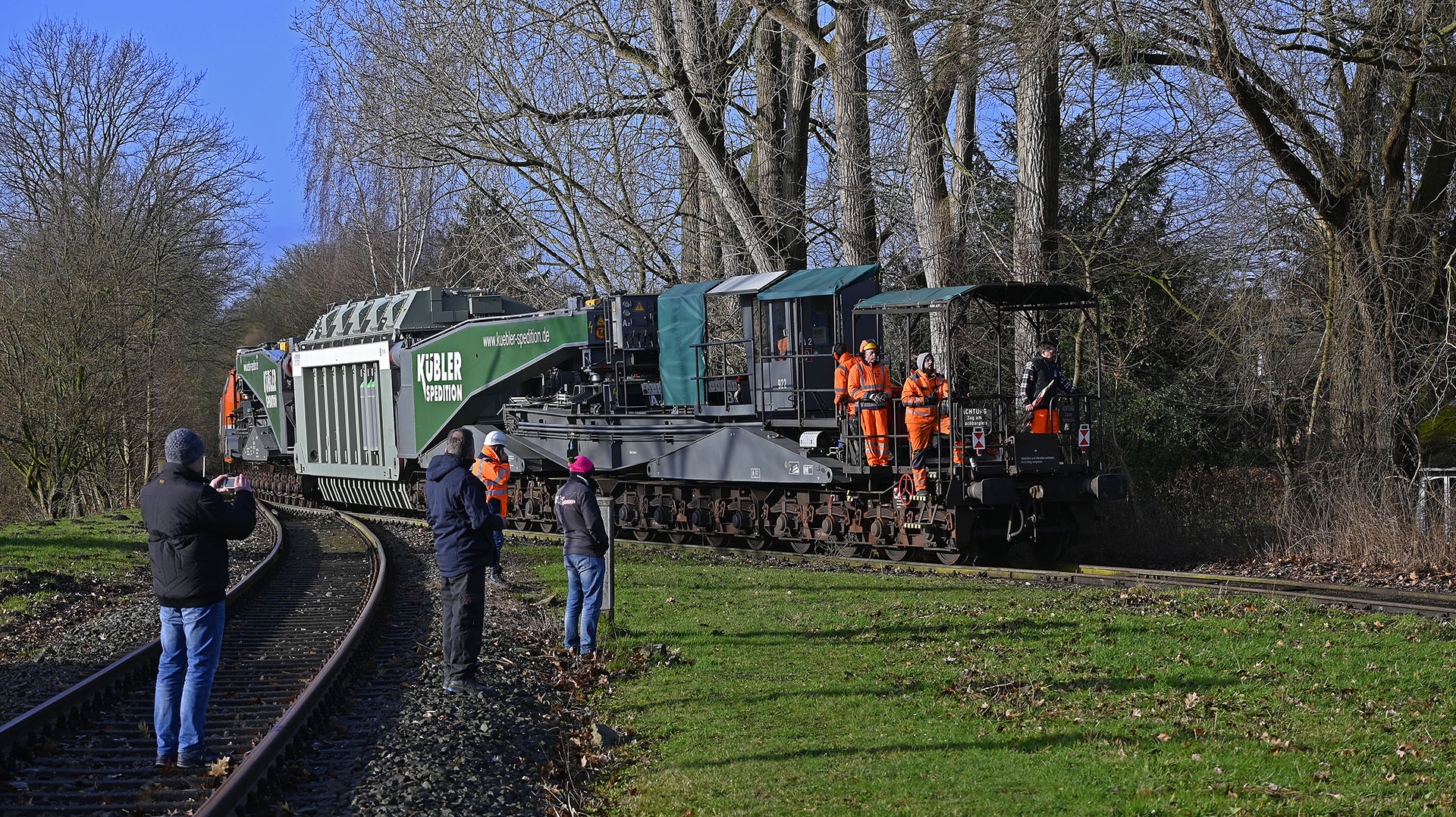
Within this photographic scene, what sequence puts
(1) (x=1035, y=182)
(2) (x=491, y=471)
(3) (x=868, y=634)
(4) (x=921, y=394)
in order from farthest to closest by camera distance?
(1) (x=1035, y=182), (4) (x=921, y=394), (2) (x=491, y=471), (3) (x=868, y=634)

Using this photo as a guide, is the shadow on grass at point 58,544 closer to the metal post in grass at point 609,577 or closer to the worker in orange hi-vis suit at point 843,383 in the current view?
the metal post in grass at point 609,577

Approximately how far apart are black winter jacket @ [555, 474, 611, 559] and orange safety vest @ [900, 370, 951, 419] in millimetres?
6370

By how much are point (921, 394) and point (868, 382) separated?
2.23 ft

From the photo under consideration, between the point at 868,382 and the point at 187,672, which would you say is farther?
the point at 868,382

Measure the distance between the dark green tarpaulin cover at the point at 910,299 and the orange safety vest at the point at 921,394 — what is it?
0.83m

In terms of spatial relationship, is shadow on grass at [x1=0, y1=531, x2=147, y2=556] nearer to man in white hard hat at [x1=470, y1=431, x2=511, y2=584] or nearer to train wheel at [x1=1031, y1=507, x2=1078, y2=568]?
man in white hard hat at [x1=470, y1=431, x2=511, y2=584]

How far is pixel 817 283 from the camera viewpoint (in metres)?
17.0

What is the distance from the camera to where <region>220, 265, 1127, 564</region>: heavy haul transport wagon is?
15.6m

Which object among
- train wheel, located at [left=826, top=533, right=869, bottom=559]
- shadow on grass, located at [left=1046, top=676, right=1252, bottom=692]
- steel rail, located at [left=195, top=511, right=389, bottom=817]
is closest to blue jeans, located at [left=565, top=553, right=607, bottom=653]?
steel rail, located at [left=195, top=511, right=389, bottom=817]

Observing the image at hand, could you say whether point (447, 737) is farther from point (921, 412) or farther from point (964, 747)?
point (921, 412)

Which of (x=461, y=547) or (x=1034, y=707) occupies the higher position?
(x=461, y=547)

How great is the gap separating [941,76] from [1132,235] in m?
4.65

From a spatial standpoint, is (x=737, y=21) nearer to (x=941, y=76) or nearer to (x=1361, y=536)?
(x=941, y=76)

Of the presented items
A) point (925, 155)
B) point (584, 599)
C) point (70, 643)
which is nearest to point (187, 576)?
point (584, 599)
